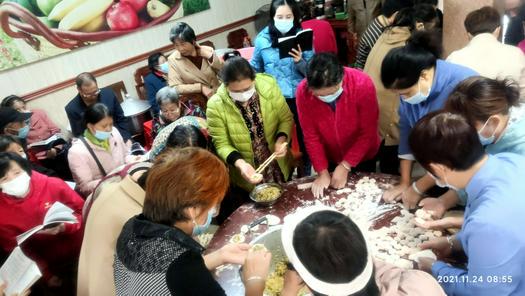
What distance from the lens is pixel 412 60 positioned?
1.84m

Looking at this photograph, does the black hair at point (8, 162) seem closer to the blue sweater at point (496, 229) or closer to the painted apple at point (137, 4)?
the blue sweater at point (496, 229)

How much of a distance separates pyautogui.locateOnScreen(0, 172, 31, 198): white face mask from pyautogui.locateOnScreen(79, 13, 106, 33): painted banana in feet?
10.7

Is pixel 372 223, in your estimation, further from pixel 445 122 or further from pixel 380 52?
pixel 380 52

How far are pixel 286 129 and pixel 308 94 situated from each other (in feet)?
1.43

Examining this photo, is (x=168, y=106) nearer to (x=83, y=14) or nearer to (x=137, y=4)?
(x=83, y=14)

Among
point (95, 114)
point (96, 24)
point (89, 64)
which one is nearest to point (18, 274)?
point (95, 114)

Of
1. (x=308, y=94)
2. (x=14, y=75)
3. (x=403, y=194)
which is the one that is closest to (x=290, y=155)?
(x=308, y=94)

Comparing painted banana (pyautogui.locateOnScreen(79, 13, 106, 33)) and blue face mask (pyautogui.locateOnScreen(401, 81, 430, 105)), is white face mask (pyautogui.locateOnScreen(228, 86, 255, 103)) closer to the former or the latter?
blue face mask (pyautogui.locateOnScreen(401, 81, 430, 105))

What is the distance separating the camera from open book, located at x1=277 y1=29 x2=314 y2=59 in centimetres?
314

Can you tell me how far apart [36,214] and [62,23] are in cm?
329

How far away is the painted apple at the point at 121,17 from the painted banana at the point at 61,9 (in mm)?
424

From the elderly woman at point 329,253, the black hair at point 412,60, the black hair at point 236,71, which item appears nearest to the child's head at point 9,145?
the black hair at point 236,71

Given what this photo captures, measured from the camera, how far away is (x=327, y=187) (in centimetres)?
229

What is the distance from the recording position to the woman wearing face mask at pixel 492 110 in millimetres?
1567
